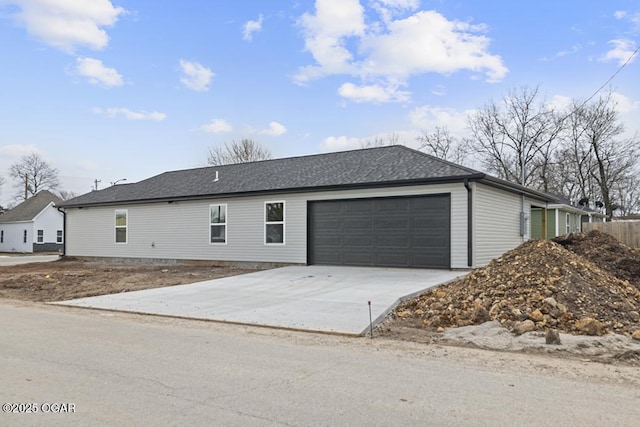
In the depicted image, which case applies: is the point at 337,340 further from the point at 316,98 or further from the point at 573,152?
the point at 573,152

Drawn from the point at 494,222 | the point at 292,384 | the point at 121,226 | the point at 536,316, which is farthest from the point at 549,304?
the point at 121,226

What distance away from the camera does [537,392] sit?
4.57m

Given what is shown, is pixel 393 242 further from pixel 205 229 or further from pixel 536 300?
pixel 205 229

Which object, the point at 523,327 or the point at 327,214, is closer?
the point at 523,327

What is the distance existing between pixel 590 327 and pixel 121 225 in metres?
21.2

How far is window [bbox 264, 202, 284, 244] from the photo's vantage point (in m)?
18.0

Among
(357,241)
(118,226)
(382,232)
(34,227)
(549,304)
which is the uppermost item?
(118,226)

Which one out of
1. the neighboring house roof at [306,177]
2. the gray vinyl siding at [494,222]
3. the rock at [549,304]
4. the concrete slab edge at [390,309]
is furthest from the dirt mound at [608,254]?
the rock at [549,304]

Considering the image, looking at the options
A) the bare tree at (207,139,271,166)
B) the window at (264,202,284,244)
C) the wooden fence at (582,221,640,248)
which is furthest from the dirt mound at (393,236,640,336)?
the bare tree at (207,139,271,166)

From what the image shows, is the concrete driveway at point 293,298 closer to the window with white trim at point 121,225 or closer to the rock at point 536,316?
the rock at point 536,316

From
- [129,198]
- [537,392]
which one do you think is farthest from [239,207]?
[537,392]

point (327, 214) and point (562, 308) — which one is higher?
point (327, 214)

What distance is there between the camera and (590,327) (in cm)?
683

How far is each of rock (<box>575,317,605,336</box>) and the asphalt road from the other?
4.33ft
